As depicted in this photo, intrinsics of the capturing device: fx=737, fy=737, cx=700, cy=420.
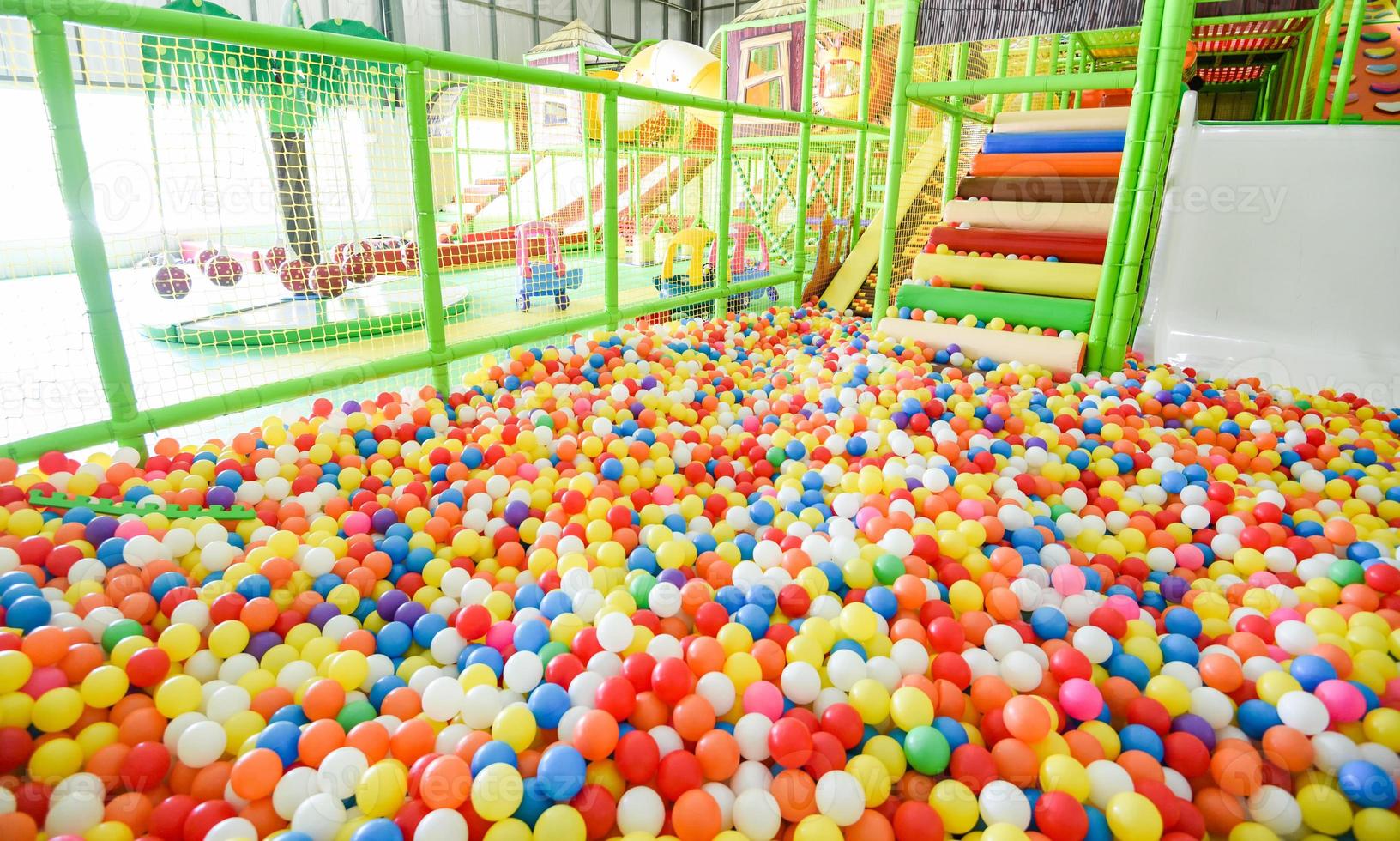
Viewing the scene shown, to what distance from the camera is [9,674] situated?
44.8 inches

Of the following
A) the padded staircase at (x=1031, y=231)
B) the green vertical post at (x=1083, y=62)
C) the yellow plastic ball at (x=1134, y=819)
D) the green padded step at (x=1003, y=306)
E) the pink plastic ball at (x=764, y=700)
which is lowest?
the yellow plastic ball at (x=1134, y=819)

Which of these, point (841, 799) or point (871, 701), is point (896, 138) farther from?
point (841, 799)

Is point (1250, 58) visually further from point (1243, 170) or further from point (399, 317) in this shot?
point (399, 317)

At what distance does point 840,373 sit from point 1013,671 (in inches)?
68.8

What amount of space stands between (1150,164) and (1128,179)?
0.30 feet

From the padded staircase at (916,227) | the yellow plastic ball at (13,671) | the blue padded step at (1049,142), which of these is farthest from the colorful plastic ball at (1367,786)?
the padded staircase at (916,227)

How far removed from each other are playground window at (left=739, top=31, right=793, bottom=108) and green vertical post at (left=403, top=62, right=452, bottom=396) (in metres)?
7.42

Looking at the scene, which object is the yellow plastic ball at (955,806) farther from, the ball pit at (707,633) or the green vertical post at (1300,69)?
the green vertical post at (1300,69)

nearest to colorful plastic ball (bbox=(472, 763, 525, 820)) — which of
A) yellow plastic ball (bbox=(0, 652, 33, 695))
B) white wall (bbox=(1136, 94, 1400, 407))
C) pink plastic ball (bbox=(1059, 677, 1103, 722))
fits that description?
yellow plastic ball (bbox=(0, 652, 33, 695))

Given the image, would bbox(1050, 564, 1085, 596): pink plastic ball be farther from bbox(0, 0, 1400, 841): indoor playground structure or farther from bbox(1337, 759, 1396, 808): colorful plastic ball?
bbox(1337, 759, 1396, 808): colorful plastic ball

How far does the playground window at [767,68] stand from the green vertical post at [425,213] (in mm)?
7421

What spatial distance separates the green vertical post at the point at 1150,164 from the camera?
9.28ft

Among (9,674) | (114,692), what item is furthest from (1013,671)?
(9,674)

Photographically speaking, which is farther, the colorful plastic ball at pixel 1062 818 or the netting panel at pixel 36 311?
the netting panel at pixel 36 311
